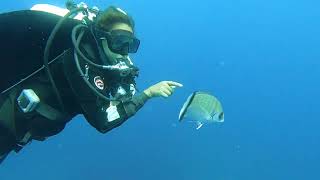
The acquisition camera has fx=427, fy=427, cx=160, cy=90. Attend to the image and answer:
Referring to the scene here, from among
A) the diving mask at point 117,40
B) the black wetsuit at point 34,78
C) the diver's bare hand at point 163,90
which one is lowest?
the black wetsuit at point 34,78

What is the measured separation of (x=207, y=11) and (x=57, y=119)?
11634 millimetres

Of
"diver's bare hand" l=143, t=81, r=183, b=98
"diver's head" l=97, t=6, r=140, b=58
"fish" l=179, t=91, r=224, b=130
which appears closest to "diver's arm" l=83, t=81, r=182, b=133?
"diver's bare hand" l=143, t=81, r=183, b=98

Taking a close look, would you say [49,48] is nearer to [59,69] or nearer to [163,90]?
[59,69]

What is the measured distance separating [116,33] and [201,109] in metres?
0.97

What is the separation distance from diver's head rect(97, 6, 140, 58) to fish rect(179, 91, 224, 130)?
0.62 metres

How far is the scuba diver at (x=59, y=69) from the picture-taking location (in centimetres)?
273

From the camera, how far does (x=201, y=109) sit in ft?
11.1

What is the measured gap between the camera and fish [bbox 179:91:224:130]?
3242 millimetres

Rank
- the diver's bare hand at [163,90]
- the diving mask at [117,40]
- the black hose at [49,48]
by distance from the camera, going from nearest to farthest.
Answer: the black hose at [49,48] → the diving mask at [117,40] → the diver's bare hand at [163,90]

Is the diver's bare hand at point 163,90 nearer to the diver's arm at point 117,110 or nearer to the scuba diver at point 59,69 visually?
the diver's arm at point 117,110

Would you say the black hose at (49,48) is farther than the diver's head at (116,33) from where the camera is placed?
No

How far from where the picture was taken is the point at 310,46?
15.1 meters

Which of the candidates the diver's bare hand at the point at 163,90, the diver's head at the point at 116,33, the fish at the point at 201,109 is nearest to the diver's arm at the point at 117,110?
the diver's bare hand at the point at 163,90

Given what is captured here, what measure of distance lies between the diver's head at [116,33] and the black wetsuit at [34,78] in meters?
0.12
